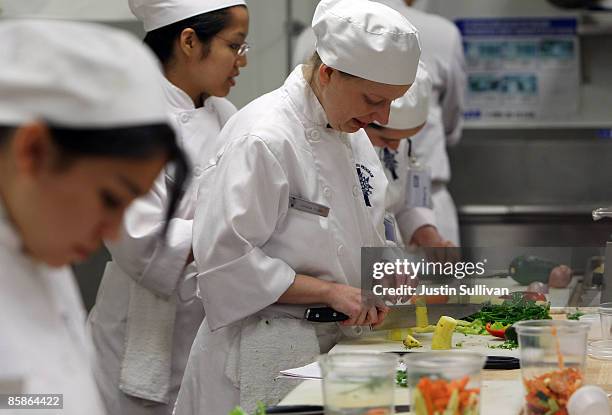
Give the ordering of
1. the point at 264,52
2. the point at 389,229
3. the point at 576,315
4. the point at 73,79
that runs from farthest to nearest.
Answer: the point at 264,52, the point at 389,229, the point at 576,315, the point at 73,79

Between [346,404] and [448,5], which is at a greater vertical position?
[346,404]

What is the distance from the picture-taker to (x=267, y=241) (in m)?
2.58

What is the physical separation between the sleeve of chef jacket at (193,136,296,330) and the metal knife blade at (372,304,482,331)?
0.84 ft

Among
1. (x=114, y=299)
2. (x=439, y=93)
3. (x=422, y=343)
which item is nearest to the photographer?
(x=422, y=343)

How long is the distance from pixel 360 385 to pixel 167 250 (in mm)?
1379

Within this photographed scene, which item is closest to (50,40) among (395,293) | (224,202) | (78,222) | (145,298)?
(78,222)

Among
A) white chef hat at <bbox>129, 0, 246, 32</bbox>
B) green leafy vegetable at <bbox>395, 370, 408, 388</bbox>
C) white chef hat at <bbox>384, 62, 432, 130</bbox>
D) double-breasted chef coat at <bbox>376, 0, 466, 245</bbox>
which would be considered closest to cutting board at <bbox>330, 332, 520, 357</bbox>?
green leafy vegetable at <bbox>395, 370, 408, 388</bbox>

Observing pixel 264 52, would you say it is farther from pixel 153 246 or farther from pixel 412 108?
pixel 153 246

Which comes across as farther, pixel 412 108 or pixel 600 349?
pixel 412 108

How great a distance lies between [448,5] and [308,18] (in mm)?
946

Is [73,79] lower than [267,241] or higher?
higher

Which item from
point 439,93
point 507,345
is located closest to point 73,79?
point 507,345

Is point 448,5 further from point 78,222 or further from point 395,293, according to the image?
point 78,222

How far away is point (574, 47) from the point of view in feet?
18.2
